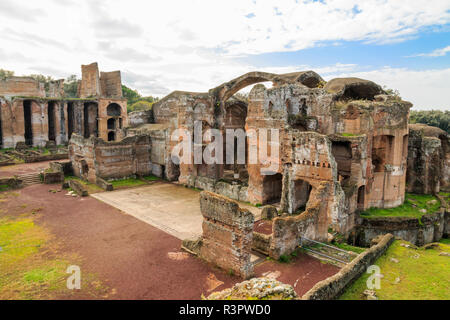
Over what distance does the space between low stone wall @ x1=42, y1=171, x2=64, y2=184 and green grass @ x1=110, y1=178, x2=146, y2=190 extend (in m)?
3.96

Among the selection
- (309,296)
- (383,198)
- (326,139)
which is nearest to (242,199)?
(326,139)

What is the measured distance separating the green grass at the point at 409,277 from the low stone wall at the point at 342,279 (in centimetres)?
20

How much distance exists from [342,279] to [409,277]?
9.59 ft

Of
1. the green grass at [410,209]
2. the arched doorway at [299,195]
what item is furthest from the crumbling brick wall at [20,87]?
the green grass at [410,209]

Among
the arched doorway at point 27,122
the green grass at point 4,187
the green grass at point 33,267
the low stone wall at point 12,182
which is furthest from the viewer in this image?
the arched doorway at point 27,122

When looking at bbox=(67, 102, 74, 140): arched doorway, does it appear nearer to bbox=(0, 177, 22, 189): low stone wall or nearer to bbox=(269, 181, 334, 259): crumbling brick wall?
bbox=(0, 177, 22, 189): low stone wall

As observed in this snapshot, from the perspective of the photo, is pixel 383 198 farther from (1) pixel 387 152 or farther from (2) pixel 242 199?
(2) pixel 242 199

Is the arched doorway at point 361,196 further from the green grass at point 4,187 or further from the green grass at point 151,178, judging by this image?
the green grass at point 4,187

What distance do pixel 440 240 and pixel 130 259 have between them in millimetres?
17500

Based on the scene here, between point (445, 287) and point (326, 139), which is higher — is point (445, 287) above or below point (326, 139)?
below

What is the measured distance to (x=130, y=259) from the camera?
434 inches

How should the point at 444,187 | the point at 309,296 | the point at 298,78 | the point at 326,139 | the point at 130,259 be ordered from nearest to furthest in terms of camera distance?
the point at 309,296 → the point at 130,259 → the point at 326,139 → the point at 298,78 → the point at 444,187

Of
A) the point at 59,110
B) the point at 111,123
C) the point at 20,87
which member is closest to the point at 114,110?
the point at 111,123

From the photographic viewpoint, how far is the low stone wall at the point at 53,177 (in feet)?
71.7
